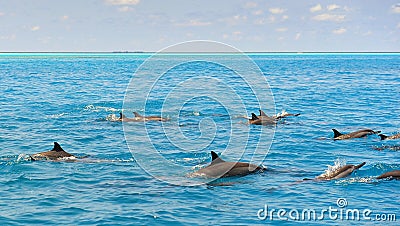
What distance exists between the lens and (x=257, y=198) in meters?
15.6

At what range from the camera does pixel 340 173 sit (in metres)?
18.1

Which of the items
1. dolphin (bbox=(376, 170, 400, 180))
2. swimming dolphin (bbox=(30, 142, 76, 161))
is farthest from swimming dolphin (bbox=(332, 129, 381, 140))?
swimming dolphin (bbox=(30, 142, 76, 161))

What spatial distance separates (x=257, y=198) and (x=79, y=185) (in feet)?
19.0

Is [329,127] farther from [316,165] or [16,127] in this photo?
[16,127]

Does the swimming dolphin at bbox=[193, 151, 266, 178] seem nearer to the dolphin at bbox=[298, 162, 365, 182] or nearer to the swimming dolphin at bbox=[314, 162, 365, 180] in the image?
the dolphin at bbox=[298, 162, 365, 182]

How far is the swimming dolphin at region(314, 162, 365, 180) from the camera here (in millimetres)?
17828

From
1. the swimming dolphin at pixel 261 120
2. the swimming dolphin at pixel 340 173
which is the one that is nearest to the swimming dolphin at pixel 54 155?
the swimming dolphin at pixel 340 173

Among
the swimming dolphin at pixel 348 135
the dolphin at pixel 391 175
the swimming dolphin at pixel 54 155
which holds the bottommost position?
the dolphin at pixel 391 175

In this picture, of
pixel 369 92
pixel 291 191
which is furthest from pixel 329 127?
pixel 369 92

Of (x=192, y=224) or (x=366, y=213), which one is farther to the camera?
(x=366, y=213)

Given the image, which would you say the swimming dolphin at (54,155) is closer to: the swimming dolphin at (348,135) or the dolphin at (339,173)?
the dolphin at (339,173)

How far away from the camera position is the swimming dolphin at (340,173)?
17828mm

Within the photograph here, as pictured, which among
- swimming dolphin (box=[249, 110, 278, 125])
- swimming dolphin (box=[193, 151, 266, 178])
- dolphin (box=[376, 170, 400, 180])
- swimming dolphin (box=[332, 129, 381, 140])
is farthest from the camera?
swimming dolphin (box=[249, 110, 278, 125])

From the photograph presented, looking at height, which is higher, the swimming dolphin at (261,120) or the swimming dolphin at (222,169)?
the swimming dolphin at (261,120)
